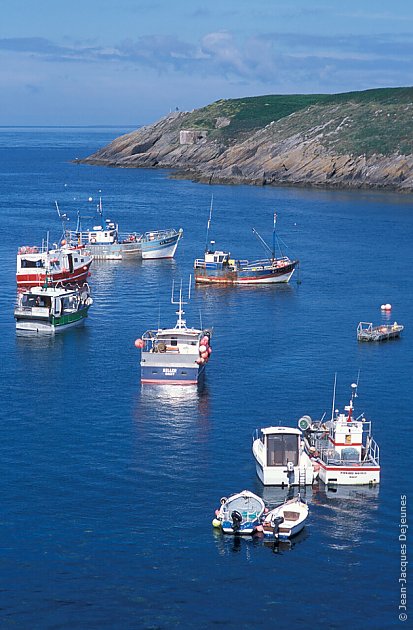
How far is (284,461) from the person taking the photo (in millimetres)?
51812

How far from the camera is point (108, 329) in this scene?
85062 mm

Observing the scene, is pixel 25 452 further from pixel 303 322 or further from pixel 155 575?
pixel 303 322

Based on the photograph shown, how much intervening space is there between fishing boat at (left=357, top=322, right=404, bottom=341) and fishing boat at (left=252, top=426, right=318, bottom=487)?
30.4 meters

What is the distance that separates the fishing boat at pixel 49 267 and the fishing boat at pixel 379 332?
28.0 meters

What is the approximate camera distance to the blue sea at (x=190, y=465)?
4109 centimetres

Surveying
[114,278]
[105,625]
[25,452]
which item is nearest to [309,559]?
[105,625]

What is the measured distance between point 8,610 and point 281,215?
130205mm

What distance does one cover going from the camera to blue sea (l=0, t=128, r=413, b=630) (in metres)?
41.1

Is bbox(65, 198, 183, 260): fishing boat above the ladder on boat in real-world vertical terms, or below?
above

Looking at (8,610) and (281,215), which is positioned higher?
(281,215)

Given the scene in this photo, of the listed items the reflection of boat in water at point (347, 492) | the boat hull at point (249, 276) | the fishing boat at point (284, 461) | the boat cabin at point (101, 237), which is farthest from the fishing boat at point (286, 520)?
the boat cabin at point (101, 237)

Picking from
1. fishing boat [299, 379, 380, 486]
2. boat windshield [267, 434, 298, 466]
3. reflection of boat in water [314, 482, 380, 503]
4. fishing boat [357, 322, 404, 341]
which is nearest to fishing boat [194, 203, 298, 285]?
fishing boat [357, 322, 404, 341]

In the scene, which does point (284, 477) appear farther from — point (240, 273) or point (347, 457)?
point (240, 273)

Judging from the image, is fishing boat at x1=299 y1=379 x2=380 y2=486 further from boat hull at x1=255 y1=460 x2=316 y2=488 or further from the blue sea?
boat hull at x1=255 y1=460 x2=316 y2=488
